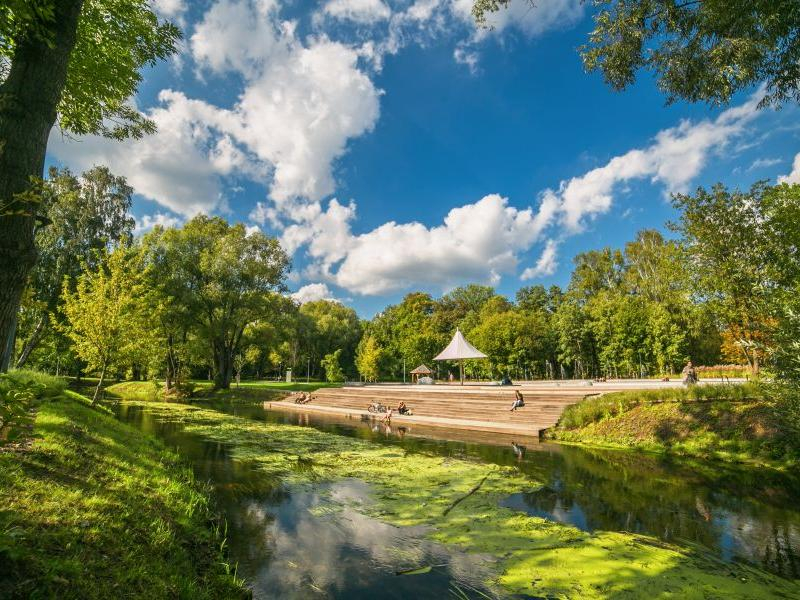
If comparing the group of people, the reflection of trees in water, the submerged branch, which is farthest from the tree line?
the group of people

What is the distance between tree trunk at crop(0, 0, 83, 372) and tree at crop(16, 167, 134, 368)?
2638cm

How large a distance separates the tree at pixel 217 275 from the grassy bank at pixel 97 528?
3005 cm

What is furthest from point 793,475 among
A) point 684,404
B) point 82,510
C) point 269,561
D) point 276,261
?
point 276,261

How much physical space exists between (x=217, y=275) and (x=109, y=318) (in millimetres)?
20463

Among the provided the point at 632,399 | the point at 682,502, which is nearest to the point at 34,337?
the point at 682,502

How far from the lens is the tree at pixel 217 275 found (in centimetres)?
3534

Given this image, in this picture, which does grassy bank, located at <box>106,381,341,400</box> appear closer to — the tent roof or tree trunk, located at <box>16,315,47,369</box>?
tree trunk, located at <box>16,315,47,369</box>

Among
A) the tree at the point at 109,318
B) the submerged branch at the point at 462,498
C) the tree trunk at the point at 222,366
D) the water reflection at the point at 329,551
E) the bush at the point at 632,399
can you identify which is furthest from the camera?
the tree trunk at the point at 222,366

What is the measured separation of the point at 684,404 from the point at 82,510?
19.5m

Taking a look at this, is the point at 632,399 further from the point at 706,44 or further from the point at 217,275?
the point at 217,275

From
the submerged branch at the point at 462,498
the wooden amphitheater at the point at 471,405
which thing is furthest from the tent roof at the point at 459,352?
the submerged branch at the point at 462,498

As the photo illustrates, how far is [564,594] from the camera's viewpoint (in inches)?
199

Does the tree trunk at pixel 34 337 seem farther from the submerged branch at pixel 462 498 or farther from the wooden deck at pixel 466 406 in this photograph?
the submerged branch at pixel 462 498

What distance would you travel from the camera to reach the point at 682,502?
9.30m
